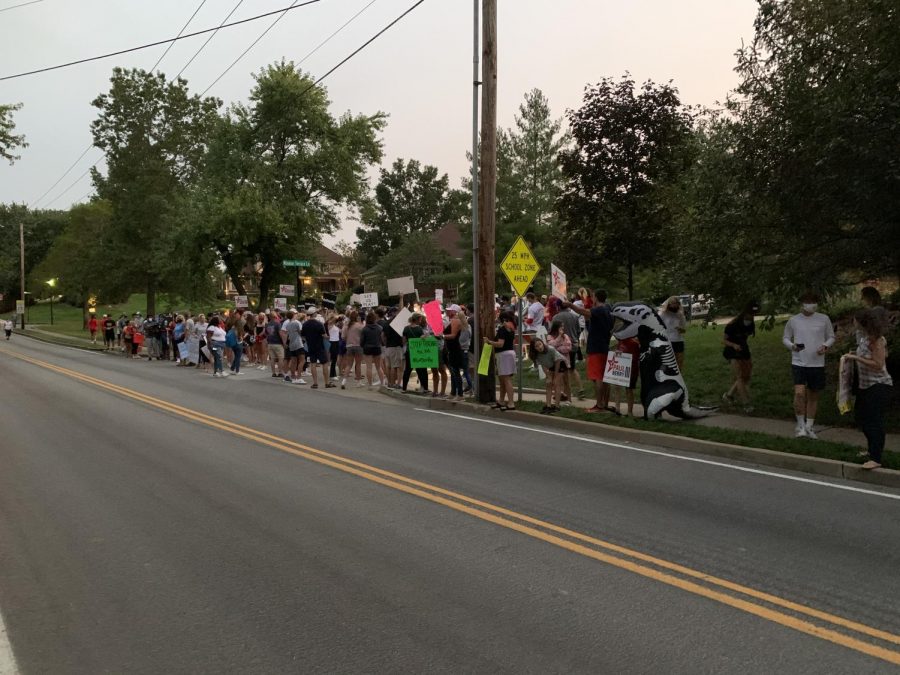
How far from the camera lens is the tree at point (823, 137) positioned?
8.49m

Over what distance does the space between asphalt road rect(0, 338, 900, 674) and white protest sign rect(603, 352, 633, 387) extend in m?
1.92

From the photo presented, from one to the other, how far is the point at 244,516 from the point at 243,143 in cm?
4071

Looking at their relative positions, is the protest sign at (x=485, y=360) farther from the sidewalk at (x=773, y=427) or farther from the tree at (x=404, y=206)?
the tree at (x=404, y=206)

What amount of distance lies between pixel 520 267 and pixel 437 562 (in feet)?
27.8

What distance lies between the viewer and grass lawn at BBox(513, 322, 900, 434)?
420 inches

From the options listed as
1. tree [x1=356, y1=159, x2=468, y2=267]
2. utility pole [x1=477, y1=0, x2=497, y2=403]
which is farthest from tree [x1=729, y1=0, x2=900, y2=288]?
tree [x1=356, y1=159, x2=468, y2=267]

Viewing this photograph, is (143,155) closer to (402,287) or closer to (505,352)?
(402,287)

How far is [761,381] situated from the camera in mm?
12766

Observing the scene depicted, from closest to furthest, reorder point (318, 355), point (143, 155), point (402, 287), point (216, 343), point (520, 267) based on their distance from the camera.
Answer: point (520, 267)
point (318, 355)
point (402, 287)
point (216, 343)
point (143, 155)

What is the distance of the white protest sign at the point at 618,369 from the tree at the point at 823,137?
2.45 m

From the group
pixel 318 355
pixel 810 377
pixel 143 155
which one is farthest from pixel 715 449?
pixel 143 155

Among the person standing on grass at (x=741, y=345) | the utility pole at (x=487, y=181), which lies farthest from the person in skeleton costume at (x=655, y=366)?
the utility pole at (x=487, y=181)

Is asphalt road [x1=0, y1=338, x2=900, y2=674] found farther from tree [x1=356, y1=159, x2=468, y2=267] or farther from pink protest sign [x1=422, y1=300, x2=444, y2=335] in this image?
tree [x1=356, y1=159, x2=468, y2=267]

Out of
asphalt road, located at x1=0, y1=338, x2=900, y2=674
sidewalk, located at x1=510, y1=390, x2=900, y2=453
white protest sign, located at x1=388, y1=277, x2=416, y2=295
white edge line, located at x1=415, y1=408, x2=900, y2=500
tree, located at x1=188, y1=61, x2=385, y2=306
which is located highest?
tree, located at x1=188, y1=61, x2=385, y2=306
